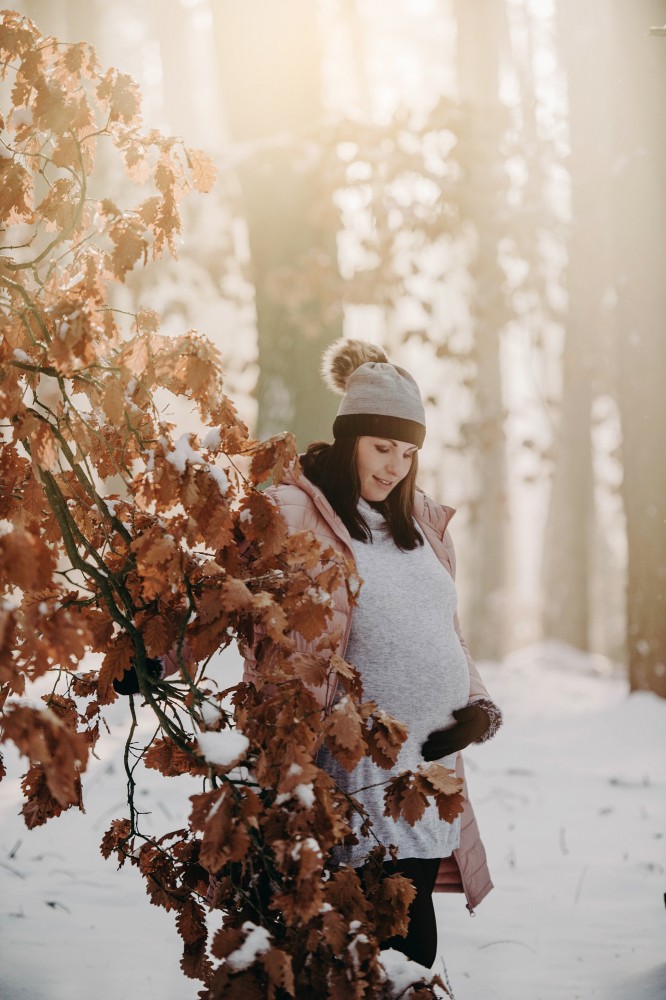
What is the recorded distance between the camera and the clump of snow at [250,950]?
1.68 meters

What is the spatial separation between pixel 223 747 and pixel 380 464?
107 cm

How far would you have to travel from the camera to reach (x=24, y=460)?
6.77 feet

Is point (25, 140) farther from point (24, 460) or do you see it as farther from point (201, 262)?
point (201, 262)

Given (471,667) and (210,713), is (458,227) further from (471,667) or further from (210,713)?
(210,713)

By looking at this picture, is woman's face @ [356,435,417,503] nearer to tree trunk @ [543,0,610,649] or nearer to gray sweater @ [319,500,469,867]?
gray sweater @ [319,500,469,867]

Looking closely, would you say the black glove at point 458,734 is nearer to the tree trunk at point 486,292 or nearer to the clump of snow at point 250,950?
the clump of snow at point 250,950

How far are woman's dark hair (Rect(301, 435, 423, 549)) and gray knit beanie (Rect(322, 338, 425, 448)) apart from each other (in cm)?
6

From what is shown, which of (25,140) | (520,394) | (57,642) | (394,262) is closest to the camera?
(57,642)

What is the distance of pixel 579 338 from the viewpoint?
12.0 meters

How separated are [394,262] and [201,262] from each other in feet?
9.53

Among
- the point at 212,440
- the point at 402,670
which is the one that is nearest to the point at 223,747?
the point at 212,440

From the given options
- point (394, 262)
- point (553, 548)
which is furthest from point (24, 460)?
point (553, 548)

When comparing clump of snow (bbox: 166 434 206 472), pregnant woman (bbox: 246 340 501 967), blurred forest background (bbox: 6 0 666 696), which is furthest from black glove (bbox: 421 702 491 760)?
blurred forest background (bbox: 6 0 666 696)

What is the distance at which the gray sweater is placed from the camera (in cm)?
235
